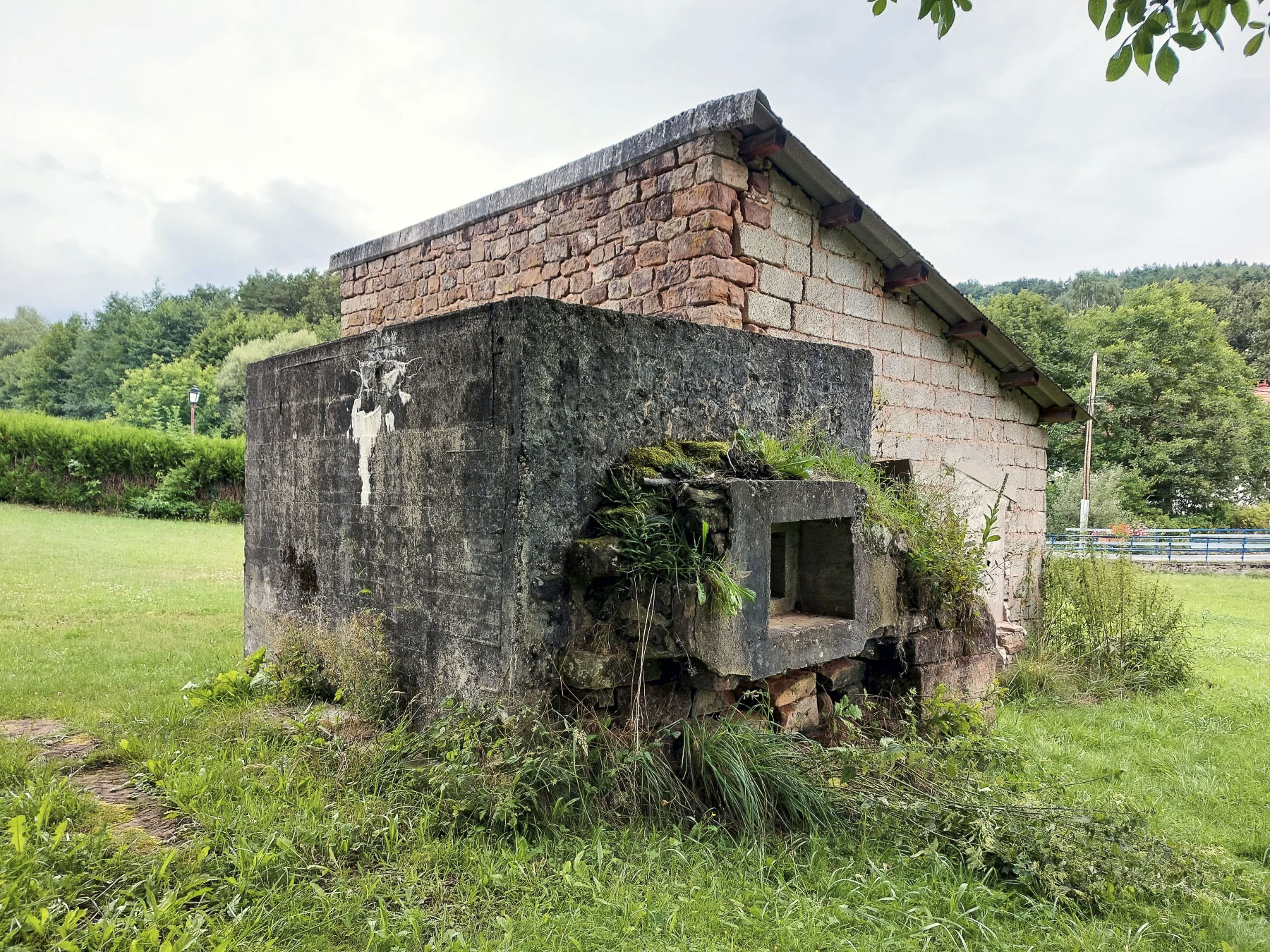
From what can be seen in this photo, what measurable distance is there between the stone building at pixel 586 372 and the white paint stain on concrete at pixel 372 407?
0.6 inches

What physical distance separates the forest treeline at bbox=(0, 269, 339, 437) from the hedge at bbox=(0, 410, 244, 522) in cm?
1178

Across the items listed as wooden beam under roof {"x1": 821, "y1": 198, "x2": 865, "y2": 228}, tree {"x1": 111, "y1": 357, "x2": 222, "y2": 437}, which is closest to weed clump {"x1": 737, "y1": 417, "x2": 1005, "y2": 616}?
wooden beam under roof {"x1": 821, "y1": 198, "x2": 865, "y2": 228}

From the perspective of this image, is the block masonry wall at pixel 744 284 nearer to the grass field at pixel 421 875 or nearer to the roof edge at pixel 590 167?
the roof edge at pixel 590 167

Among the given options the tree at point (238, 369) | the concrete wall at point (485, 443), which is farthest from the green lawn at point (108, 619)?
the tree at point (238, 369)

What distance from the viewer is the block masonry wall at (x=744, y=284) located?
19.7 feet

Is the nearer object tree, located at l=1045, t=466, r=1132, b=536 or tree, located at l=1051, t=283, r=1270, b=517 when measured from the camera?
tree, located at l=1045, t=466, r=1132, b=536

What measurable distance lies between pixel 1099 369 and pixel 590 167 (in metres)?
33.5

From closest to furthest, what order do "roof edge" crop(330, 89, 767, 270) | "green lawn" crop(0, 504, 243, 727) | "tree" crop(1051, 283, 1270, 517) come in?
"green lawn" crop(0, 504, 243, 727) → "roof edge" crop(330, 89, 767, 270) → "tree" crop(1051, 283, 1270, 517)

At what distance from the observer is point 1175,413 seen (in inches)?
1253

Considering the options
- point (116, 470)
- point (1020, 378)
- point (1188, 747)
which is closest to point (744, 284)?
point (1020, 378)

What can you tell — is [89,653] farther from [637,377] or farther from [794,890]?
[794,890]

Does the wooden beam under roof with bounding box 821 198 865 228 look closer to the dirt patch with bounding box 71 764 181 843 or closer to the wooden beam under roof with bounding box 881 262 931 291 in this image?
the wooden beam under roof with bounding box 881 262 931 291

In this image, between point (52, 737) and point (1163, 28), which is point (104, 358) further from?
point (1163, 28)

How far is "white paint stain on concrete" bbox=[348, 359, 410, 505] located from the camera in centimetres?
400
